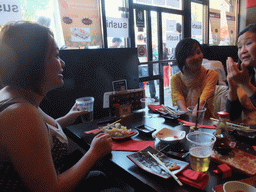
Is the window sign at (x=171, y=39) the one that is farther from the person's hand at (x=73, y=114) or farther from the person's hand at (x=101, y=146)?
the person's hand at (x=101, y=146)

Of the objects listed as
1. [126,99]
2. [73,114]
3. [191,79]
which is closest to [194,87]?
[191,79]

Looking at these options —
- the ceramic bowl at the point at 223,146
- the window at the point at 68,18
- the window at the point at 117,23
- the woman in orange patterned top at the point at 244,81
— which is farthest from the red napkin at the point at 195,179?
the window at the point at 117,23

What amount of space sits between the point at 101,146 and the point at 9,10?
1893mm

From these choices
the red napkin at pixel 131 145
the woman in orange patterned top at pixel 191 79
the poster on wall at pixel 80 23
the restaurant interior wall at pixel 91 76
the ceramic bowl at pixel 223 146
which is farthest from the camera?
the poster on wall at pixel 80 23

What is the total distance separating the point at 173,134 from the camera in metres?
1.21

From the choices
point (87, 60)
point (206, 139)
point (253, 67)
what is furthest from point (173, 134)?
point (87, 60)

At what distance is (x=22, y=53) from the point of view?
83 centimetres

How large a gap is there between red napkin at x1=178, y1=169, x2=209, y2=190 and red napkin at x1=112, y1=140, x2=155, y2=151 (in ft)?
1.16

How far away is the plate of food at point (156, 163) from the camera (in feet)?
2.63

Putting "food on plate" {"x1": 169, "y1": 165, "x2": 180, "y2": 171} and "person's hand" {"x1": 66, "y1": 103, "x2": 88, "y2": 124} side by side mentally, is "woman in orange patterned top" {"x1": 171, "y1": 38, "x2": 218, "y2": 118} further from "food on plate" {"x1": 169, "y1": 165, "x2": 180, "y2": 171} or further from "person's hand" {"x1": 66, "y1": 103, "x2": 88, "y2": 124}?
"food on plate" {"x1": 169, "y1": 165, "x2": 180, "y2": 171}

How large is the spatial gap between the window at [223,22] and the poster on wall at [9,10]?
13.7ft

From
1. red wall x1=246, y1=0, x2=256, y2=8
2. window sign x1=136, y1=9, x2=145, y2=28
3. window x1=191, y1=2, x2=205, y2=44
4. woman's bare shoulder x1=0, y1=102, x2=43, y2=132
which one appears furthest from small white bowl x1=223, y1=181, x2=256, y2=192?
red wall x1=246, y1=0, x2=256, y2=8

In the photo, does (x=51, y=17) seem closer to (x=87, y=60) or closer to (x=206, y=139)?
(x=87, y=60)

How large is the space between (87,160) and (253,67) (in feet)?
5.34
